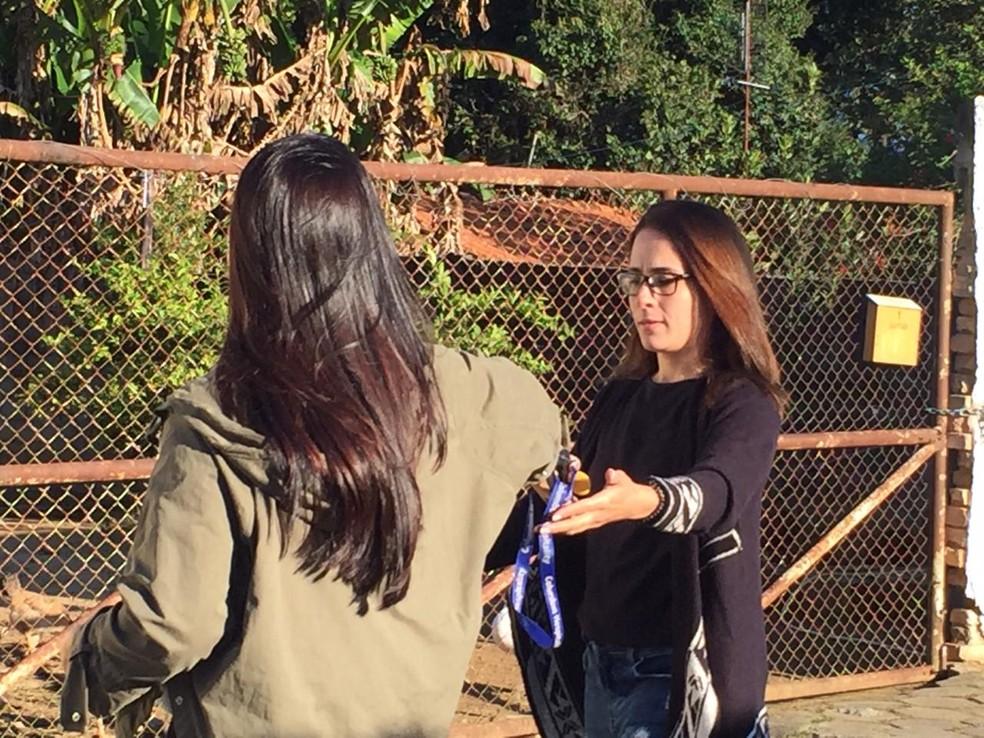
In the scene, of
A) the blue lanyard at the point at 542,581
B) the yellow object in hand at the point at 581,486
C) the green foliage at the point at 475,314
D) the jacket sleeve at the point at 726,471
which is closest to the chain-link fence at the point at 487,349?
the green foliage at the point at 475,314

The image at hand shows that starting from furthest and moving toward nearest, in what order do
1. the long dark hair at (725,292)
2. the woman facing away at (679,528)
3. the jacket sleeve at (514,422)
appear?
the long dark hair at (725,292) < the woman facing away at (679,528) < the jacket sleeve at (514,422)

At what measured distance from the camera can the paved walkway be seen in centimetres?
646

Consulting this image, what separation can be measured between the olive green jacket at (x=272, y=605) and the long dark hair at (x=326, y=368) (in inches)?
1.4

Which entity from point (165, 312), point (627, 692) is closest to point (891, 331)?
point (165, 312)

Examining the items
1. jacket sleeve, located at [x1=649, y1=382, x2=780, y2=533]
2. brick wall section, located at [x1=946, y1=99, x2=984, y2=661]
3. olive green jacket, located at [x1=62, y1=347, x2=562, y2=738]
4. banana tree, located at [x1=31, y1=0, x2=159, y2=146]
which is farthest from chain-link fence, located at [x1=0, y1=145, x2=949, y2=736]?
olive green jacket, located at [x1=62, y1=347, x2=562, y2=738]

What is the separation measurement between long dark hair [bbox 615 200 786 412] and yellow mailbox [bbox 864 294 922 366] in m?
3.48

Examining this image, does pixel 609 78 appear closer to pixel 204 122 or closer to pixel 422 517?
pixel 204 122

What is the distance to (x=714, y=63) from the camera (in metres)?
20.0

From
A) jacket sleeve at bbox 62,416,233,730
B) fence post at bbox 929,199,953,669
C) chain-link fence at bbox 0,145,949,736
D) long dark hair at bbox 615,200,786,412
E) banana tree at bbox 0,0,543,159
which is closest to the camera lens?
jacket sleeve at bbox 62,416,233,730

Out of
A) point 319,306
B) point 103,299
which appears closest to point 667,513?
point 319,306

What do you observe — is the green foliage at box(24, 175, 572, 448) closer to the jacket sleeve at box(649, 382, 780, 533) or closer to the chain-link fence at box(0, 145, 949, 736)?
the chain-link fence at box(0, 145, 949, 736)

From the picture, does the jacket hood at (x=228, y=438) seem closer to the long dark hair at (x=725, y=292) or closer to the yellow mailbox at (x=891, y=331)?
the long dark hair at (x=725, y=292)

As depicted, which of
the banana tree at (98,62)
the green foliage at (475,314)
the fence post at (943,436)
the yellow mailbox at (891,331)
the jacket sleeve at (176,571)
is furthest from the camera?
the banana tree at (98,62)

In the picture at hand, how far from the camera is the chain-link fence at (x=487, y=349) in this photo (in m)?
6.31
